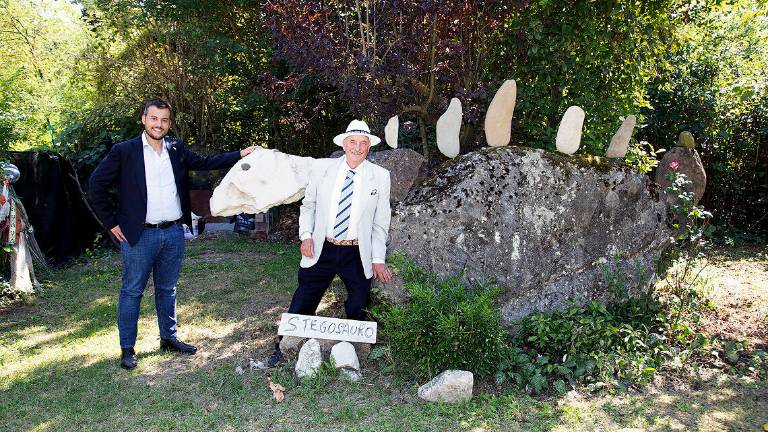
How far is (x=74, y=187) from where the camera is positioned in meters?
8.80

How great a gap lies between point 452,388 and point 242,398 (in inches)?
52.7

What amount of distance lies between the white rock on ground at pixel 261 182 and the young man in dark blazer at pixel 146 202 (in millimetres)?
125

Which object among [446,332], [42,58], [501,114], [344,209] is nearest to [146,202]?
[344,209]

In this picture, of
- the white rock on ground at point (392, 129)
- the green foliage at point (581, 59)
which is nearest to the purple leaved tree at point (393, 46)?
the green foliage at point (581, 59)

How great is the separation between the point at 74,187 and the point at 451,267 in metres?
6.73

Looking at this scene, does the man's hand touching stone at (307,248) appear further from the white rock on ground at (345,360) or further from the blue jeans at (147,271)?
the blue jeans at (147,271)

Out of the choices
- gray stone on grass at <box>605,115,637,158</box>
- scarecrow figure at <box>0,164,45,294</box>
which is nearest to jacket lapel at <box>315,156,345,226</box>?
gray stone on grass at <box>605,115,637,158</box>

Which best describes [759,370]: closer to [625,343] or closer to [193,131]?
[625,343]

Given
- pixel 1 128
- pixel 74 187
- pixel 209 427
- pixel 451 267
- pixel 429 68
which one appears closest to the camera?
pixel 209 427

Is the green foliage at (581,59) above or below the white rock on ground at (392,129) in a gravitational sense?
above

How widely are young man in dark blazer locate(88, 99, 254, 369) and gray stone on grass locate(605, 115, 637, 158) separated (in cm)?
294

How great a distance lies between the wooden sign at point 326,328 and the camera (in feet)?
13.7

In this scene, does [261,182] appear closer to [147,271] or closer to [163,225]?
[163,225]

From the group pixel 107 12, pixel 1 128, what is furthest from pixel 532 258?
pixel 107 12
